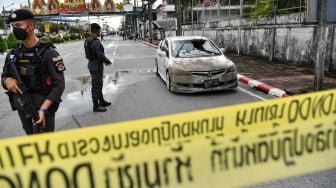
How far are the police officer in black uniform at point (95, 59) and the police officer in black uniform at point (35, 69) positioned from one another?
440 cm

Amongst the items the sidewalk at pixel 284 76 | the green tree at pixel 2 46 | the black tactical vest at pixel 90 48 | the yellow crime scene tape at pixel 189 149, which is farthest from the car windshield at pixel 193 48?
the green tree at pixel 2 46

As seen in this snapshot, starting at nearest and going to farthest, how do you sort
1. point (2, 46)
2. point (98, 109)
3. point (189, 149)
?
point (189, 149) < point (98, 109) < point (2, 46)

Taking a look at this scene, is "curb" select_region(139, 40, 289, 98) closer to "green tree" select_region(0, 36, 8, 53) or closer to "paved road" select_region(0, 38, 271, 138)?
"paved road" select_region(0, 38, 271, 138)

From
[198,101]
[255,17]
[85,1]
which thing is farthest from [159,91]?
[85,1]

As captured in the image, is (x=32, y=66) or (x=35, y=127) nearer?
(x=32, y=66)

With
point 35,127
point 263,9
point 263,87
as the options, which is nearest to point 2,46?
point 263,9

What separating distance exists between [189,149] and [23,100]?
1.72 m

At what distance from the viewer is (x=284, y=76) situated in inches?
461

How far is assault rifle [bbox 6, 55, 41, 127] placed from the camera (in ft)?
11.6

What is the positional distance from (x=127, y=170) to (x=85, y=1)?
7846 cm

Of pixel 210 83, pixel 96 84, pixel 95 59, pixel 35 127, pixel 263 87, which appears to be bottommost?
pixel 263 87

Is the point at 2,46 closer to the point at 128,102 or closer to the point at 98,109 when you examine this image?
the point at 128,102

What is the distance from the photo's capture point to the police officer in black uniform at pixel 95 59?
8.08 metres

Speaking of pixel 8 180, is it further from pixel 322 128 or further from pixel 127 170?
pixel 322 128
